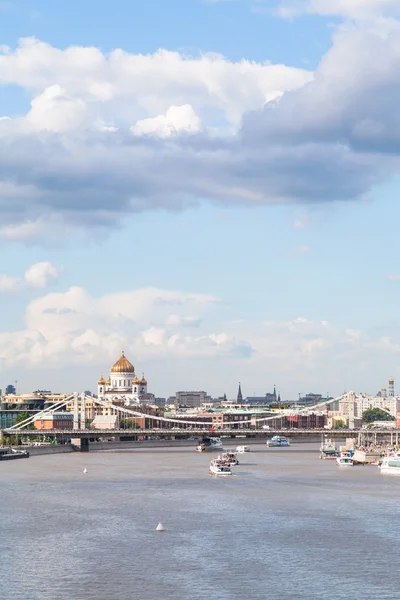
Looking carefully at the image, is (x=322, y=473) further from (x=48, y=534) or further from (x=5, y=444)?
(x=5, y=444)

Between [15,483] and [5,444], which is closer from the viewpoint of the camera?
[15,483]

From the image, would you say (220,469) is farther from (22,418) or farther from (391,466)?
(22,418)

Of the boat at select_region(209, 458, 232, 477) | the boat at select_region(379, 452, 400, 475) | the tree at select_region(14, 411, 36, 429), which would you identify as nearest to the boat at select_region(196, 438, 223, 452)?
the tree at select_region(14, 411, 36, 429)

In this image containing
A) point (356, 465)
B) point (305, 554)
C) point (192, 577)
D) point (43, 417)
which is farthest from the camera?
point (43, 417)

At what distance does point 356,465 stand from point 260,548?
203 feet

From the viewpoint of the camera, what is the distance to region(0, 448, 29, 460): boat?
390 ft

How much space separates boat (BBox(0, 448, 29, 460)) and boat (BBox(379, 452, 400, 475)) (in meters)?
38.8

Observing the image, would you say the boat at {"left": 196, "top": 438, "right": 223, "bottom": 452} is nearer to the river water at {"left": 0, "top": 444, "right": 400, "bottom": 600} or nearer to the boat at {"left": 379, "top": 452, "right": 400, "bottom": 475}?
the boat at {"left": 379, "top": 452, "right": 400, "bottom": 475}

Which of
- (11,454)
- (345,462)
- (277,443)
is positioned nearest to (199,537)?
(345,462)

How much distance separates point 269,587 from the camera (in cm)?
4247

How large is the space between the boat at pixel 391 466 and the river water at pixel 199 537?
4.63 meters

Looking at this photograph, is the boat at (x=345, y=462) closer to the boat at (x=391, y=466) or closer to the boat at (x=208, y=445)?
the boat at (x=391, y=466)

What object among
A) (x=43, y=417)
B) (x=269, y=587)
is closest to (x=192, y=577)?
(x=269, y=587)

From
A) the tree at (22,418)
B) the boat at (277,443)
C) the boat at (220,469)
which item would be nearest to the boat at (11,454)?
the boat at (220,469)
